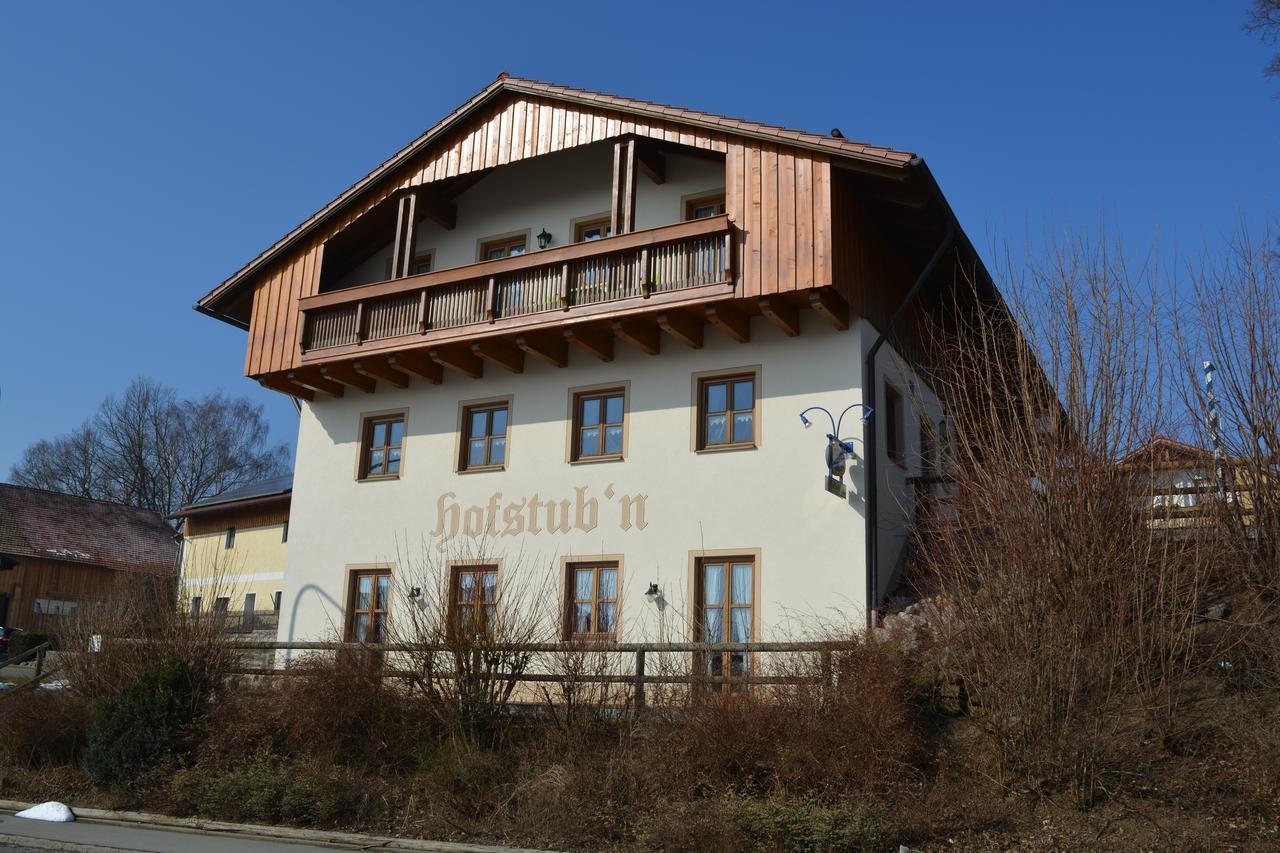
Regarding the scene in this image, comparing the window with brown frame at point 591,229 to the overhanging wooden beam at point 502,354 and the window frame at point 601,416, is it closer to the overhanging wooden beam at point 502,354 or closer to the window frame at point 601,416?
the overhanging wooden beam at point 502,354

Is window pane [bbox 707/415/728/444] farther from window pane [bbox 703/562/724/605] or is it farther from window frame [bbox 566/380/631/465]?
window pane [bbox 703/562/724/605]

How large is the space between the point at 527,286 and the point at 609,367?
1.88 metres

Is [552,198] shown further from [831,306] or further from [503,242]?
[831,306]

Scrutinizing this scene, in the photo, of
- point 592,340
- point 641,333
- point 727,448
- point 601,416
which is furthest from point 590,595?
point 641,333

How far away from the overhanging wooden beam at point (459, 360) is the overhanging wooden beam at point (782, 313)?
5.40 m

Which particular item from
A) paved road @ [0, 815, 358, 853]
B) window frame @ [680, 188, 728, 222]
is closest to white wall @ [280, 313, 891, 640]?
window frame @ [680, 188, 728, 222]

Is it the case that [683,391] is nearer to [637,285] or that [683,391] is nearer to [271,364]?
[637,285]

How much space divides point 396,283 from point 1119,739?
1349 cm

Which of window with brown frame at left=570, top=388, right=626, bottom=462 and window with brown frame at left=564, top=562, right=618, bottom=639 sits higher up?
window with brown frame at left=570, top=388, right=626, bottom=462

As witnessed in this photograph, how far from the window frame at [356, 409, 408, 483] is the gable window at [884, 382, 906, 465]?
334 inches

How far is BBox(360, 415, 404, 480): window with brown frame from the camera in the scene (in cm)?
2023

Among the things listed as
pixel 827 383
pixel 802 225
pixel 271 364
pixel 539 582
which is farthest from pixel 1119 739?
pixel 271 364

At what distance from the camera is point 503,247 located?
67.7 feet

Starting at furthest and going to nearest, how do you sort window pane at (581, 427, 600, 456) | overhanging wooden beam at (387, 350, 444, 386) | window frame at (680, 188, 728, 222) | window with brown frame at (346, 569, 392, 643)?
1. window with brown frame at (346, 569, 392, 643)
2. overhanging wooden beam at (387, 350, 444, 386)
3. window frame at (680, 188, 728, 222)
4. window pane at (581, 427, 600, 456)
